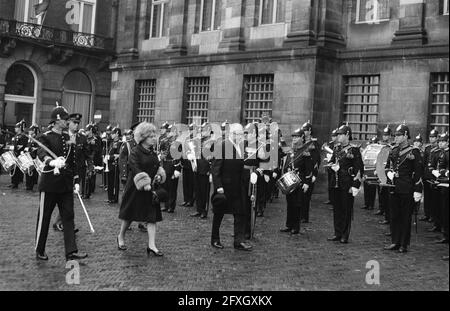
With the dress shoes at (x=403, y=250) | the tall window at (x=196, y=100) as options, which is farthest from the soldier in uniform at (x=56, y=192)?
the tall window at (x=196, y=100)

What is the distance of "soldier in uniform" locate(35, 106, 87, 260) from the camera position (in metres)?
9.20

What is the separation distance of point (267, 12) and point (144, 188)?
1531 centimetres

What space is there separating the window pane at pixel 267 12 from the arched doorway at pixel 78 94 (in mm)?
14670

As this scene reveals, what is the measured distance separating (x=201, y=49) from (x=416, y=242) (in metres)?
15.7

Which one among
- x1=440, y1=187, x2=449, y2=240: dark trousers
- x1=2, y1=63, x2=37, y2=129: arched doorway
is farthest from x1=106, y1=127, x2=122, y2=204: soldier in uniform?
x1=2, y1=63, x2=37, y2=129: arched doorway

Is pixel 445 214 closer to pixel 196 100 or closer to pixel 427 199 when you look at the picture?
pixel 427 199

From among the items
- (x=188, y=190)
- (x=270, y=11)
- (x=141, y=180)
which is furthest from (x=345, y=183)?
(x=270, y=11)

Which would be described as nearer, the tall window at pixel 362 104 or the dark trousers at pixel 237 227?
the dark trousers at pixel 237 227

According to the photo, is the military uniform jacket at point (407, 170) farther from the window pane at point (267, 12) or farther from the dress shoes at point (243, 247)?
the window pane at point (267, 12)

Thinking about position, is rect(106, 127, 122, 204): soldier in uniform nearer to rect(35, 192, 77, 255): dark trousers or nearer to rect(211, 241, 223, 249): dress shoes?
rect(211, 241, 223, 249): dress shoes

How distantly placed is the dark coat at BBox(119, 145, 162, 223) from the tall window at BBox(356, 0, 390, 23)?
13.4m

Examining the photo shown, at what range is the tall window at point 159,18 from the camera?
28.5 metres

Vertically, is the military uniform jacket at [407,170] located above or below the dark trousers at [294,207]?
above
